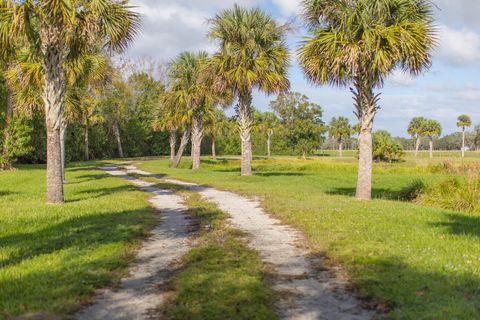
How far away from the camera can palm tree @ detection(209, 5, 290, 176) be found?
2794cm

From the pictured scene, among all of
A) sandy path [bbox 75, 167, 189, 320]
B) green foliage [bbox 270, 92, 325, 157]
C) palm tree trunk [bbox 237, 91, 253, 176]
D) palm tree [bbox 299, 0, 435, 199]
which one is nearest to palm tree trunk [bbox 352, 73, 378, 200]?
palm tree [bbox 299, 0, 435, 199]

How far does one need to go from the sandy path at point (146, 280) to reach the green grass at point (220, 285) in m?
0.26

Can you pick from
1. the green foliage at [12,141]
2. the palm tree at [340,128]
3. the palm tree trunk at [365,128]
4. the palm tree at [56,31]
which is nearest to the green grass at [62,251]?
the palm tree at [56,31]

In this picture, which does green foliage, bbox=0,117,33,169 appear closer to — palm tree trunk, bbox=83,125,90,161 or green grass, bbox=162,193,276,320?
palm tree trunk, bbox=83,125,90,161

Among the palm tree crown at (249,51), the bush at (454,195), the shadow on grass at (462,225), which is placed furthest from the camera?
the palm tree crown at (249,51)

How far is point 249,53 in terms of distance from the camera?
28375 mm

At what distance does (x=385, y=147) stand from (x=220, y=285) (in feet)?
211

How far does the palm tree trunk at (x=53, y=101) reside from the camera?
15.5m

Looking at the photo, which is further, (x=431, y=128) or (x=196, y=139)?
(x=431, y=128)

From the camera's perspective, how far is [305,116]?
9494 centimetres

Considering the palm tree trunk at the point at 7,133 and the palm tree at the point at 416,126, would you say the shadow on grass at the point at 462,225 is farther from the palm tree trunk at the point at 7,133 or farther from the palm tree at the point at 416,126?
the palm tree at the point at 416,126

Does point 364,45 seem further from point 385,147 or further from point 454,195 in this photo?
point 385,147

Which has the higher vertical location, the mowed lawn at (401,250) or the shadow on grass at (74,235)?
the mowed lawn at (401,250)

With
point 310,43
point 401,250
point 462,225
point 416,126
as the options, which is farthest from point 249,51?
point 416,126
